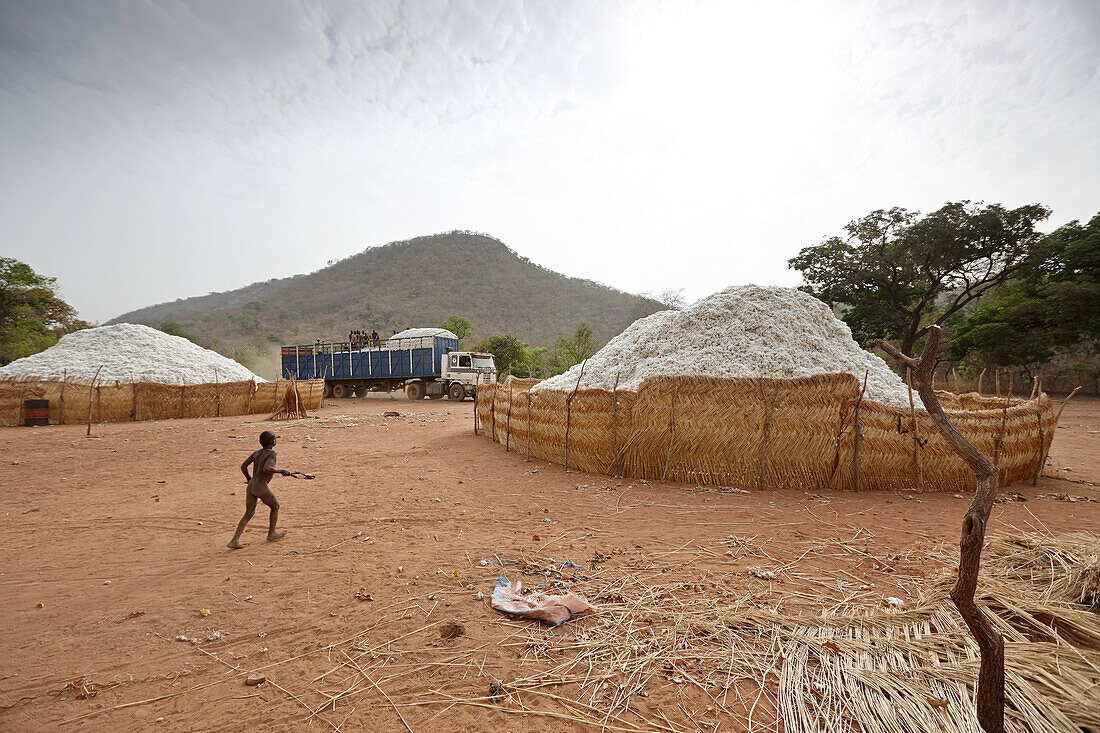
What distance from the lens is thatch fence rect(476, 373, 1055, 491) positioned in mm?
6199

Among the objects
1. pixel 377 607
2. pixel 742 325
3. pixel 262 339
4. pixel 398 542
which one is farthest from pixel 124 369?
pixel 262 339

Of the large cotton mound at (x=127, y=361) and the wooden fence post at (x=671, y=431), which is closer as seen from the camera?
the wooden fence post at (x=671, y=431)

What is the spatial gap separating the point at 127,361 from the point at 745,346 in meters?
20.4

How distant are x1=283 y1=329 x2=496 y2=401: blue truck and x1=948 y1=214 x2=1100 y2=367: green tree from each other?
22713 mm

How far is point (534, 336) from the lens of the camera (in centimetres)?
5300

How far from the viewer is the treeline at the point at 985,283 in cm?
1939

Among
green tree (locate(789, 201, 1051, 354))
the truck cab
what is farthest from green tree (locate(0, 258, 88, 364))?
green tree (locate(789, 201, 1051, 354))

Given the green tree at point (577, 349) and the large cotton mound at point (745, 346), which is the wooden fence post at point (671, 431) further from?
the green tree at point (577, 349)

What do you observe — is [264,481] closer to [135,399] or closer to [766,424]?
[766,424]

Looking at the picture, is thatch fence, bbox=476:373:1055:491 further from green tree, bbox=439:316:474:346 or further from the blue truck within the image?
green tree, bbox=439:316:474:346

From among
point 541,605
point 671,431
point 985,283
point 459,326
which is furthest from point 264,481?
point 459,326

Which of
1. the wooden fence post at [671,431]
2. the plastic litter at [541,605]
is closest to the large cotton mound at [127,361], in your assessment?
the wooden fence post at [671,431]

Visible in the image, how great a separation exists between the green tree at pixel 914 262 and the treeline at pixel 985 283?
0.05 m

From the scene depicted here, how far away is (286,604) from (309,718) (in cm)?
127
